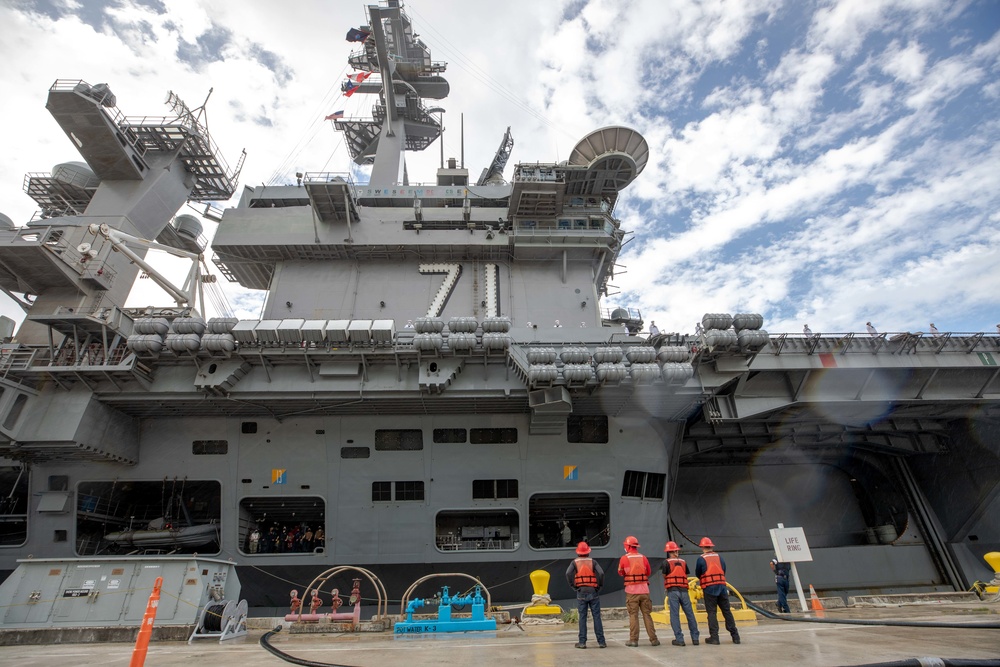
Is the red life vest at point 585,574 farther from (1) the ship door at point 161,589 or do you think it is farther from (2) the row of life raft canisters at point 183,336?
(2) the row of life raft canisters at point 183,336

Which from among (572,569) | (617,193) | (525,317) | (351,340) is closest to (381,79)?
(617,193)

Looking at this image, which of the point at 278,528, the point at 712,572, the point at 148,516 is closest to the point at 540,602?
the point at 712,572

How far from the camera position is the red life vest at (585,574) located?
231 inches

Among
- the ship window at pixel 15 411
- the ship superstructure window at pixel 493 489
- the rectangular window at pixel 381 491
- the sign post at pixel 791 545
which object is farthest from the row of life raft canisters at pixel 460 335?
the ship window at pixel 15 411

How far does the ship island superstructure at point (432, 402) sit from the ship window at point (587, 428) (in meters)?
0.05

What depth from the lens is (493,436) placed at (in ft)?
43.1

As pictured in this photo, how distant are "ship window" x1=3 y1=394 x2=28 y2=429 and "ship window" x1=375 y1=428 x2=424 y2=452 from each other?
25.9 feet

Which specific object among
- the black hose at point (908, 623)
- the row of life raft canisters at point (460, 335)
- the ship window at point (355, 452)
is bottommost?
the black hose at point (908, 623)

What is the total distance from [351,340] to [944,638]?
1063 cm

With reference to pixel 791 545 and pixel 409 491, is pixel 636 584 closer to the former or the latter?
pixel 791 545

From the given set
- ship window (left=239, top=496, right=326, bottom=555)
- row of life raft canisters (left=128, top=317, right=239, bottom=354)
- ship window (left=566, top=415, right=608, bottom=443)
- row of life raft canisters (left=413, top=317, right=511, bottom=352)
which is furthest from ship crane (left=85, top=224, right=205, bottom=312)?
ship window (left=566, top=415, right=608, bottom=443)

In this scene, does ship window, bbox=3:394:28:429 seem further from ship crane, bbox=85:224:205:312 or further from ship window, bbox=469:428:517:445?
ship window, bbox=469:428:517:445

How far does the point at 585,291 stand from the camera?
52.8 feet

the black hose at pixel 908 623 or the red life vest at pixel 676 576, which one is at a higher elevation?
the red life vest at pixel 676 576
